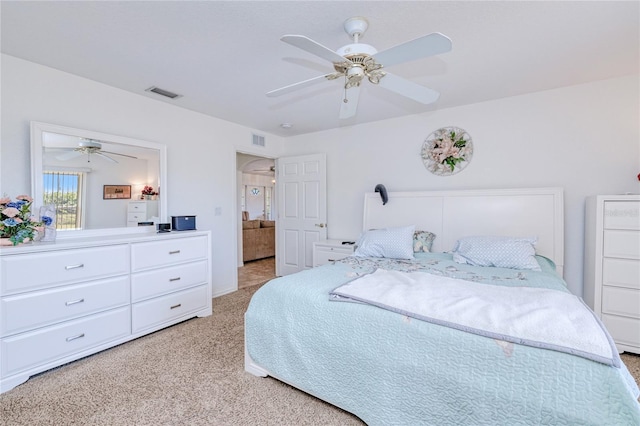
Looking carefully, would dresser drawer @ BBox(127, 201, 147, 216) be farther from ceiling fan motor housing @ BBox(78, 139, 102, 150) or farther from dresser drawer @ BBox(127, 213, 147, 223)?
ceiling fan motor housing @ BBox(78, 139, 102, 150)

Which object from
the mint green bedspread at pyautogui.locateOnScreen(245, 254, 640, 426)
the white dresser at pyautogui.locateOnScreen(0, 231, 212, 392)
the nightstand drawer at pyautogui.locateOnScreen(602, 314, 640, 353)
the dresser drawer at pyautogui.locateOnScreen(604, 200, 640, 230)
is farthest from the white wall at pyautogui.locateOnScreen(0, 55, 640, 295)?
the mint green bedspread at pyautogui.locateOnScreen(245, 254, 640, 426)

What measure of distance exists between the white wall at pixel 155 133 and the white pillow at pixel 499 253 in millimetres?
2936

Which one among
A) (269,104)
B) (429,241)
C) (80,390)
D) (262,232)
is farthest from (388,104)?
(262,232)

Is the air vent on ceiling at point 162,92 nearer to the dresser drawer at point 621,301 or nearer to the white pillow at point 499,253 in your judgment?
the white pillow at point 499,253

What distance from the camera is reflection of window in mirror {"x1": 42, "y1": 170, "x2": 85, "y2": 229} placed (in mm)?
2488

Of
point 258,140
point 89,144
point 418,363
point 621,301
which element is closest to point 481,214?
point 621,301

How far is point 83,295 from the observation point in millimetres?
2291

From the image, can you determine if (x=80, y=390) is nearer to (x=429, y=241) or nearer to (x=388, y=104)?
(x=429, y=241)

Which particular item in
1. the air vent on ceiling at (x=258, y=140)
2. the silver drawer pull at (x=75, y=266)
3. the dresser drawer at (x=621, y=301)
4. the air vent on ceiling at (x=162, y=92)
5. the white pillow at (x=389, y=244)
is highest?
the air vent on ceiling at (x=162, y=92)

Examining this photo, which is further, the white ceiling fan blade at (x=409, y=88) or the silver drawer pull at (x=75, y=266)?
the silver drawer pull at (x=75, y=266)

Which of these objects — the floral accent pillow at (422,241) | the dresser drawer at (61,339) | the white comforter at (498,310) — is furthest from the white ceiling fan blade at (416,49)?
the dresser drawer at (61,339)

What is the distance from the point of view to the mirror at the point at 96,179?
2467 millimetres

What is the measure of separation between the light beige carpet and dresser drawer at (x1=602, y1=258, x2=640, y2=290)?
585mm

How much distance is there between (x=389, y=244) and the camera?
2992 millimetres
